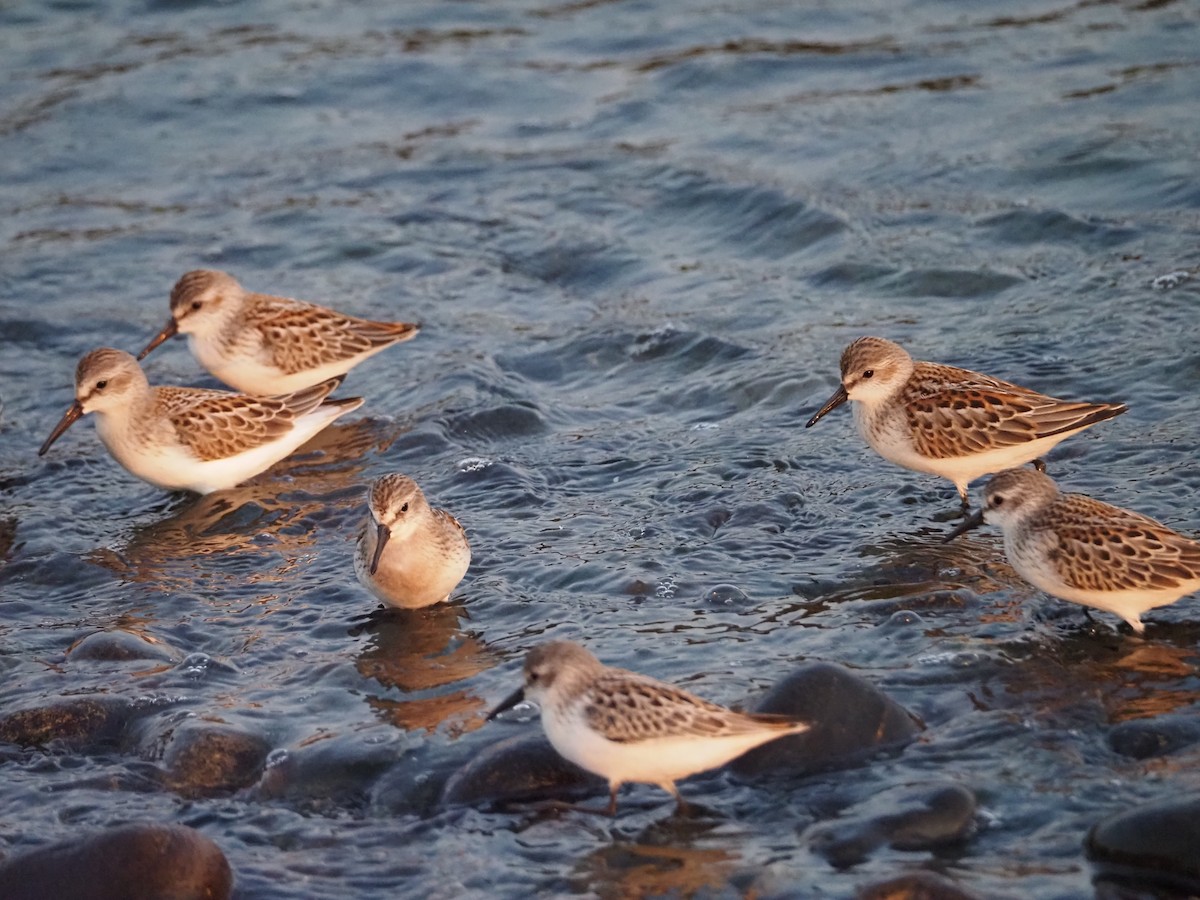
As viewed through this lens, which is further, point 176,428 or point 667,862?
point 176,428

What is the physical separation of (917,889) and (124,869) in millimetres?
3056

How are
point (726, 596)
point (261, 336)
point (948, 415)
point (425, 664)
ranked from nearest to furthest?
point (425, 664) → point (726, 596) → point (948, 415) → point (261, 336)

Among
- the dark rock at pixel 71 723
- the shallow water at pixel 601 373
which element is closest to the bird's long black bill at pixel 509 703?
the shallow water at pixel 601 373

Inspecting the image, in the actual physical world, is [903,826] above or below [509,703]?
below

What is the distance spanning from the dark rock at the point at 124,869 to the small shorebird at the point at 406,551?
2.15 meters

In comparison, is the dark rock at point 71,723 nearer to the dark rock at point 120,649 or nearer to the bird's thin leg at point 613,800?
the dark rock at point 120,649

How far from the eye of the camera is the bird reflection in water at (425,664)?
753cm

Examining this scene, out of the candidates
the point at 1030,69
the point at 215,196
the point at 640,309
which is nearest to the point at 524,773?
the point at 640,309

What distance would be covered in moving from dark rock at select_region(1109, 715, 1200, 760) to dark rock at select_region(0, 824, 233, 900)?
12.2 ft

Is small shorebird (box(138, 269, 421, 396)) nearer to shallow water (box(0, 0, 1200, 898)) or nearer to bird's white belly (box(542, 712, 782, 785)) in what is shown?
shallow water (box(0, 0, 1200, 898))

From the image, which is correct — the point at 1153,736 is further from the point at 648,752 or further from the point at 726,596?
the point at 726,596

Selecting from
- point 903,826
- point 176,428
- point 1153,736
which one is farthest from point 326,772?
point 176,428

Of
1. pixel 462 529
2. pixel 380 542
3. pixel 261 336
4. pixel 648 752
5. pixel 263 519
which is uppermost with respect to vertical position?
pixel 261 336

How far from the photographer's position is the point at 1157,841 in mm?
5820
